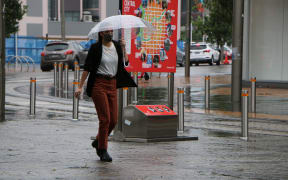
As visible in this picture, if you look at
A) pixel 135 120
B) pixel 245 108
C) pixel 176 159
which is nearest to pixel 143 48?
pixel 135 120

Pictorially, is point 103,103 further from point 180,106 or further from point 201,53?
point 201,53

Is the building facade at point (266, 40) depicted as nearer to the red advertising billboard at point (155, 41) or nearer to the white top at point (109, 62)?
the red advertising billboard at point (155, 41)

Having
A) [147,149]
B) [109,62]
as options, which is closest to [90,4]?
[147,149]

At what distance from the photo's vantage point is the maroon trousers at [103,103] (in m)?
8.11

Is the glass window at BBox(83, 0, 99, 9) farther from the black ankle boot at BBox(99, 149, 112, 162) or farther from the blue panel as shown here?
the black ankle boot at BBox(99, 149, 112, 162)

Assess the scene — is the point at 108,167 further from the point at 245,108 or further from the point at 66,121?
the point at 66,121

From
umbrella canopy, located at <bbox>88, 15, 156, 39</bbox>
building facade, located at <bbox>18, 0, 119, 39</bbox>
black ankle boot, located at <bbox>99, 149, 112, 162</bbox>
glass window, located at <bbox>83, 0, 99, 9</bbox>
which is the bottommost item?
black ankle boot, located at <bbox>99, 149, 112, 162</bbox>

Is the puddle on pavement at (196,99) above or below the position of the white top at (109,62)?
below

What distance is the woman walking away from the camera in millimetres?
8117

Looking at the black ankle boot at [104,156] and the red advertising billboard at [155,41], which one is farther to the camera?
the red advertising billboard at [155,41]

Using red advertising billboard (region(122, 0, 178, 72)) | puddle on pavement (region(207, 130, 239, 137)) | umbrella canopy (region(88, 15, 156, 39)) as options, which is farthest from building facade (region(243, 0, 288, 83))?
umbrella canopy (region(88, 15, 156, 39))

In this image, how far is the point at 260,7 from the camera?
2373cm

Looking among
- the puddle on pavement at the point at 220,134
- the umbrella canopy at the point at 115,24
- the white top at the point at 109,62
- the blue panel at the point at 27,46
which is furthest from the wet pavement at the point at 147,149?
the blue panel at the point at 27,46

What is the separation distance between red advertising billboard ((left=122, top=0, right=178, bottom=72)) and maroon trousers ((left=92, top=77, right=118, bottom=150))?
81.6 inches
